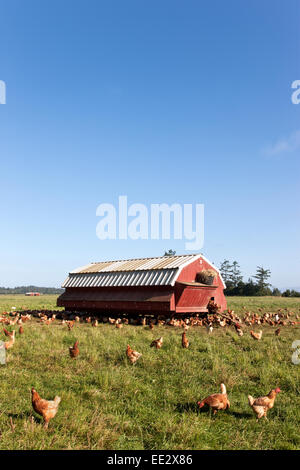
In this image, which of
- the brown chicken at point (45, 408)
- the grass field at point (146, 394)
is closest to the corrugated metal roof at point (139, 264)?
the grass field at point (146, 394)

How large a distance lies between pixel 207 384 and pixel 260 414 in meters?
1.84

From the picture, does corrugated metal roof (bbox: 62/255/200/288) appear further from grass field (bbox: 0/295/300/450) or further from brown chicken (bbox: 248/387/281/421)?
brown chicken (bbox: 248/387/281/421)

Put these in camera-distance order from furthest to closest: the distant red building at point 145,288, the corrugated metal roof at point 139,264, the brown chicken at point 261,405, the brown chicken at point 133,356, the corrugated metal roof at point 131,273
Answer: the corrugated metal roof at point 139,264
the corrugated metal roof at point 131,273
the distant red building at point 145,288
the brown chicken at point 133,356
the brown chicken at point 261,405

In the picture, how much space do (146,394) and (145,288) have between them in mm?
13073

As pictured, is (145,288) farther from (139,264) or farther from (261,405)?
(261,405)

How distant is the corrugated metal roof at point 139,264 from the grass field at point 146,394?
9019 mm

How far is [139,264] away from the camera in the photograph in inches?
933

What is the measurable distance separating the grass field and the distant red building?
689 cm

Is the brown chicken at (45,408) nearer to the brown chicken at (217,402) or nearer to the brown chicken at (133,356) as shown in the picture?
the brown chicken at (217,402)

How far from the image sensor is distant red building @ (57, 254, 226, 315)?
62.3 feet

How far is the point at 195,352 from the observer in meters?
10.6

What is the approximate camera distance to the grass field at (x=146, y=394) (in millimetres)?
5082
